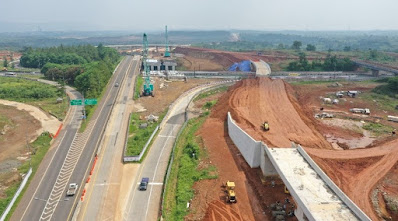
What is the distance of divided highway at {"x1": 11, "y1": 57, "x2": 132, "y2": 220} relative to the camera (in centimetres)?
3859

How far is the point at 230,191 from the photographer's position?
3816cm

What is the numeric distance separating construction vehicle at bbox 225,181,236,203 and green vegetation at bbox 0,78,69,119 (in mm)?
52921

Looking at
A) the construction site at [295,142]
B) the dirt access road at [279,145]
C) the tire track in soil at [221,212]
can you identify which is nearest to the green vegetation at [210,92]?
the construction site at [295,142]

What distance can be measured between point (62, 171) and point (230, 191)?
2720 cm

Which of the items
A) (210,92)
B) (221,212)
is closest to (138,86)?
(210,92)

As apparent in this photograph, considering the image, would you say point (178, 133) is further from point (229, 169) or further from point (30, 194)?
point (30, 194)

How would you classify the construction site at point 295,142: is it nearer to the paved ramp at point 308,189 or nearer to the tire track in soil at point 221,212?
the tire track in soil at point 221,212

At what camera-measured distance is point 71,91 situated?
9669cm

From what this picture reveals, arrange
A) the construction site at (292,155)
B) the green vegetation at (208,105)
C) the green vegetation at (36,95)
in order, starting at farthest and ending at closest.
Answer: the green vegetation at (36,95) → the green vegetation at (208,105) → the construction site at (292,155)

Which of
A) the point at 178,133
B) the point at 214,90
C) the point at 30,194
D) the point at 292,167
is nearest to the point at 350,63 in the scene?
the point at 214,90

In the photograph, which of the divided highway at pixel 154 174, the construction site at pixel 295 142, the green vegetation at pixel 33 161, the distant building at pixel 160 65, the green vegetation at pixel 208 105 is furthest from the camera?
the distant building at pixel 160 65

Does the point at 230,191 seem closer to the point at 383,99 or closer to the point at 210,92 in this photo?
the point at 210,92

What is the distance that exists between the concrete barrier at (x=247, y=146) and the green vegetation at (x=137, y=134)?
55.3 feet

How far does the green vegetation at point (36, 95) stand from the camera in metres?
80.8
